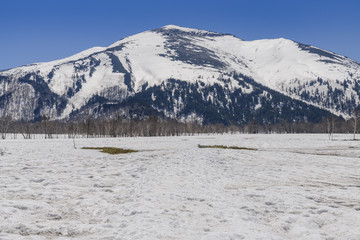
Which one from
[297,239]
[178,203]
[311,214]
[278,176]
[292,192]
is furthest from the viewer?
[278,176]

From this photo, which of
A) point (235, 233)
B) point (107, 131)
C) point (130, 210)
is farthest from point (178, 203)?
point (107, 131)

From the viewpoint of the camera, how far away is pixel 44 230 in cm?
724

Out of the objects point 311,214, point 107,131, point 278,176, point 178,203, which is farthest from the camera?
point 107,131

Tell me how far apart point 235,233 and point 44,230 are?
528 cm

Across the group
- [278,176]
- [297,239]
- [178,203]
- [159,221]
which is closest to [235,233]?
[297,239]

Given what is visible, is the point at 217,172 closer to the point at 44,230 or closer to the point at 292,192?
the point at 292,192

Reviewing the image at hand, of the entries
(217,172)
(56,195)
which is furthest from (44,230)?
(217,172)

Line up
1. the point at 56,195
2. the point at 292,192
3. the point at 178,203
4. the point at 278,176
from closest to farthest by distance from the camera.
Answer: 1. the point at 178,203
2. the point at 56,195
3. the point at 292,192
4. the point at 278,176

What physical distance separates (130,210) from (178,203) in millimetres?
1908

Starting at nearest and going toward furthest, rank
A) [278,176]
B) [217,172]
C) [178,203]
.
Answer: [178,203] < [278,176] < [217,172]

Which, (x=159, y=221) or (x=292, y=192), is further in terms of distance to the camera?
(x=292, y=192)

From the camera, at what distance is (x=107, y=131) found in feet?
534

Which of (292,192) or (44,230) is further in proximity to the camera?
(292,192)

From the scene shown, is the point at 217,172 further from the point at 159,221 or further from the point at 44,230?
the point at 44,230
